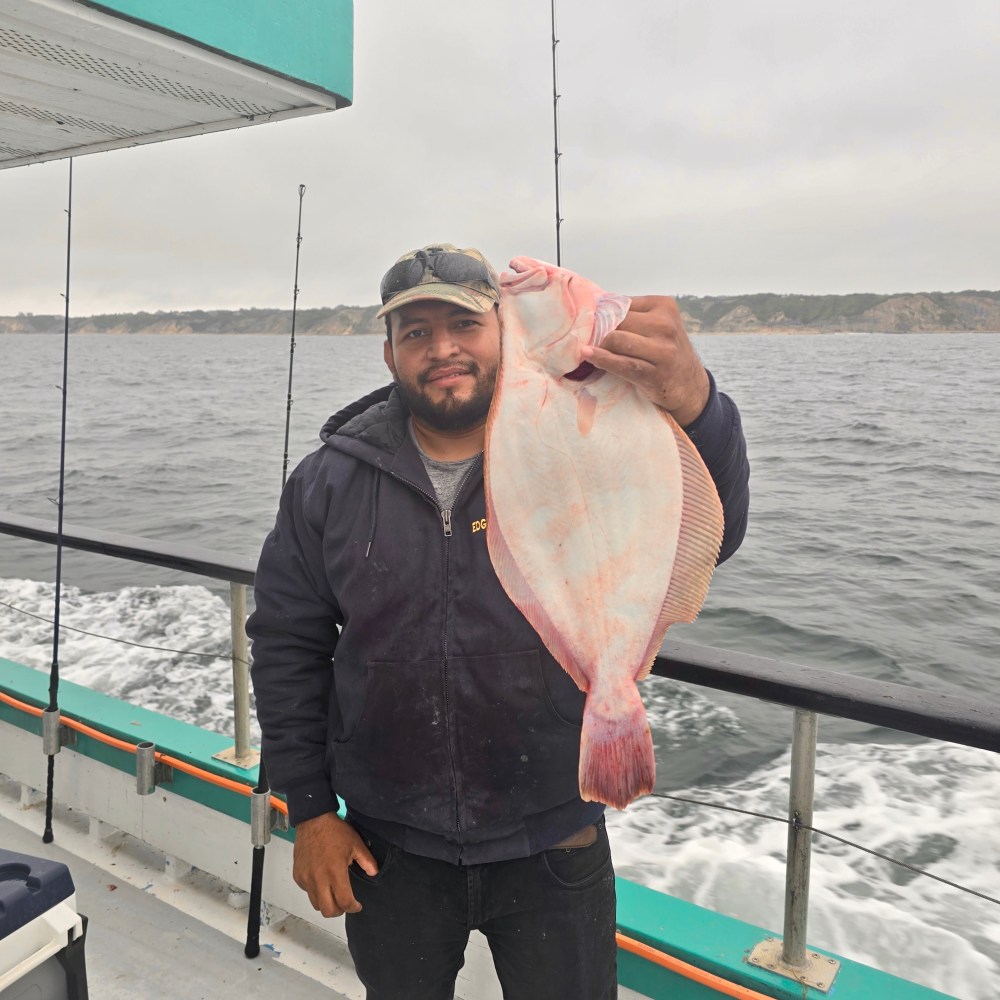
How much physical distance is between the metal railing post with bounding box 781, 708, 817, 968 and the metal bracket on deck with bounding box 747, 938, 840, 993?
0.05 feet

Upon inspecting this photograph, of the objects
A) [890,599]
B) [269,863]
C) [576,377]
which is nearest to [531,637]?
[576,377]

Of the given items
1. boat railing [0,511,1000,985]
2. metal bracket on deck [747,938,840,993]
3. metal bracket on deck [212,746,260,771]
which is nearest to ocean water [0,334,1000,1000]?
boat railing [0,511,1000,985]

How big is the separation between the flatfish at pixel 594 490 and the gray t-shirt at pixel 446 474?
42cm

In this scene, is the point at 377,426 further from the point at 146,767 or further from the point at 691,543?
the point at 146,767

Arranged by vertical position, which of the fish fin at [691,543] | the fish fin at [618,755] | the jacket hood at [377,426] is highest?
the jacket hood at [377,426]

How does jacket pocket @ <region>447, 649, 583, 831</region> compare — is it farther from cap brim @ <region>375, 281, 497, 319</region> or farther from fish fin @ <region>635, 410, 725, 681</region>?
cap brim @ <region>375, 281, 497, 319</region>

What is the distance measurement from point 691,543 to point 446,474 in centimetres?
62

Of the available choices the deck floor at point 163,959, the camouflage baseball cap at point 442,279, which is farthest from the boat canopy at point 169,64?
the deck floor at point 163,959

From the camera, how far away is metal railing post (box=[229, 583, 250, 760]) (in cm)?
289

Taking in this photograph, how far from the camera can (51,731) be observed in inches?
127

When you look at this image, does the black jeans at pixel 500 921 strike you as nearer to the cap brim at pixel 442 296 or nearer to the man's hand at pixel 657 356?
the man's hand at pixel 657 356

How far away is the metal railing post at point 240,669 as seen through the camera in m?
Result: 2.89

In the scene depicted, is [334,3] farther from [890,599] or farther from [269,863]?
[890,599]

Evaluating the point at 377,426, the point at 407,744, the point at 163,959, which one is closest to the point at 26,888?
the point at 407,744
